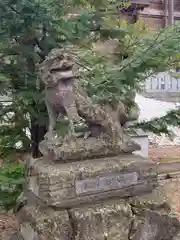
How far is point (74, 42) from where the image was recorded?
381 centimetres

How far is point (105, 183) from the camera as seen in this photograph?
9.20 feet

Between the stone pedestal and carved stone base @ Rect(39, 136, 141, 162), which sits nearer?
the stone pedestal

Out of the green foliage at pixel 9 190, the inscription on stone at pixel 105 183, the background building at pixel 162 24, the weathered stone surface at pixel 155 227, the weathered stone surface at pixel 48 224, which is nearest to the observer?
the weathered stone surface at pixel 48 224

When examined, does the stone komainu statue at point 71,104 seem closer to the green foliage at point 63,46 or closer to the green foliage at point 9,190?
the green foliage at point 63,46

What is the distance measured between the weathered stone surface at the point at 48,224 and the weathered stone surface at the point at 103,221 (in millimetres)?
69

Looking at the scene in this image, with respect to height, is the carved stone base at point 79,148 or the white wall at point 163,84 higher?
the carved stone base at point 79,148

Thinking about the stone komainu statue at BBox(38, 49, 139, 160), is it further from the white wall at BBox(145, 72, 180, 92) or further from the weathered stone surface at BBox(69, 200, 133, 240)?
the white wall at BBox(145, 72, 180, 92)

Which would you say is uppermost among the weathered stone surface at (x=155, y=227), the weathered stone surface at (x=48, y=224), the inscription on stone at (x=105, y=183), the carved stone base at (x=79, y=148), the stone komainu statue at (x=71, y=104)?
the stone komainu statue at (x=71, y=104)

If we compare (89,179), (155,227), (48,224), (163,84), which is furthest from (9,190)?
(163,84)

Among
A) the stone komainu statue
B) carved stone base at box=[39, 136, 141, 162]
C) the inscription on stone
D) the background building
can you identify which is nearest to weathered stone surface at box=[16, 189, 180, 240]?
the inscription on stone

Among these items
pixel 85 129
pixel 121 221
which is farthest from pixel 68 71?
pixel 121 221

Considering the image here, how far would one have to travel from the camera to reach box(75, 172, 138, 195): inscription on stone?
2.73 meters

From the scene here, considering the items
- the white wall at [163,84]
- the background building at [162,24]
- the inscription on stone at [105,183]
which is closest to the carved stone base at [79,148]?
the inscription on stone at [105,183]

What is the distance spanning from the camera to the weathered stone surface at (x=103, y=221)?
269 centimetres
